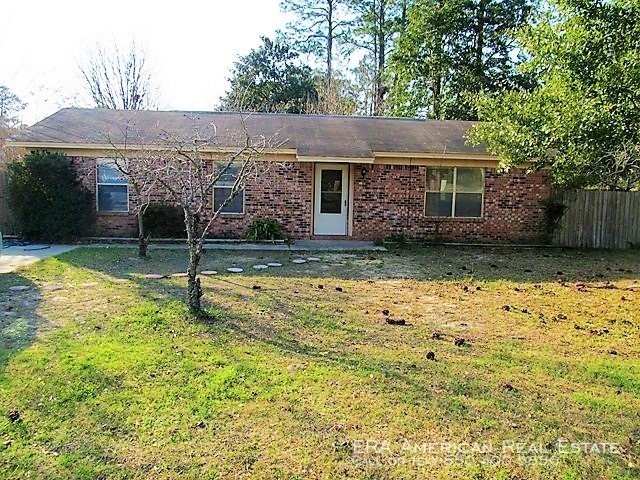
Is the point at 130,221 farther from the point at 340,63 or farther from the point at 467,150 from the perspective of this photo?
the point at 340,63

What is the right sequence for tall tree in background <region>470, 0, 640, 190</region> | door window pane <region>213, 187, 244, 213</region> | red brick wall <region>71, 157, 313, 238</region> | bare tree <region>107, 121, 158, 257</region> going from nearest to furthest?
tall tree in background <region>470, 0, 640, 190</region>, bare tree <region>107, 121, 158, 257</region>, red brick wall <region>71, 157, 313, 238</region>, door window pane <region>213, 187, 244, 213</region>

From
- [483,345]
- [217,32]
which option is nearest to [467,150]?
[483,345]

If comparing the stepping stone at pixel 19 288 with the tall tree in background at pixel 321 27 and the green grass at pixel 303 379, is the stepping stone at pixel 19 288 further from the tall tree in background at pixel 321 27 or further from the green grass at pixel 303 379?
the tall tree in background at pixel 321 27

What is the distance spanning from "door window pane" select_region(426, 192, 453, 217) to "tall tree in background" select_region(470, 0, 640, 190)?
4077 millimetres

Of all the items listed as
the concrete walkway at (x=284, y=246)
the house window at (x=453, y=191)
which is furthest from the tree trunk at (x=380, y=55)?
the concrete walkway at (x=284, y=246)

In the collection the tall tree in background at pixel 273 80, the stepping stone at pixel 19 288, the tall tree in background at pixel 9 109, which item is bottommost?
the stepping stone at pixel 19 288

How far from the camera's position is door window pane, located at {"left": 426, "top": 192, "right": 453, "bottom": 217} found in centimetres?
1366

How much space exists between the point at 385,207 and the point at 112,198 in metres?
7.39

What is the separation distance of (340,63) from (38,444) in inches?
1179

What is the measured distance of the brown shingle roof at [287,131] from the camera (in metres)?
12.8

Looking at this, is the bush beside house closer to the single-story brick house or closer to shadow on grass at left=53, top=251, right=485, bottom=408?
the single-story brick house

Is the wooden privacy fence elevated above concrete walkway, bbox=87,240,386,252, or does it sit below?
above

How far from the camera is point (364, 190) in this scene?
13391 millimetres

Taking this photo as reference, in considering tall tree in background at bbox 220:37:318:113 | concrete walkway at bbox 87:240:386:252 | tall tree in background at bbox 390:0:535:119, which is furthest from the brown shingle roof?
tall tree in background at bbox 220:37:318:113
